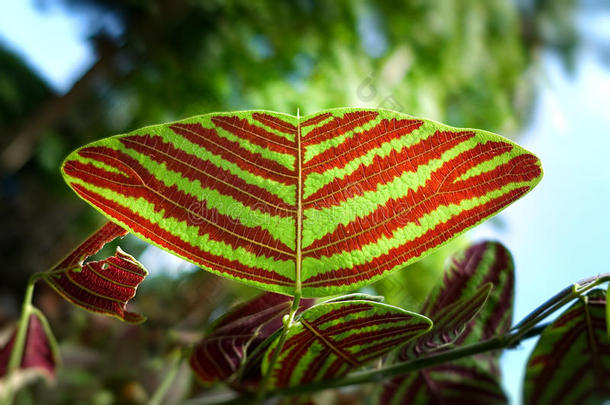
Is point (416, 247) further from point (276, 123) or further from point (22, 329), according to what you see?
point (22, 329)

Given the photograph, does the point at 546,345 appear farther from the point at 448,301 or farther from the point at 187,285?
the point at 187,285

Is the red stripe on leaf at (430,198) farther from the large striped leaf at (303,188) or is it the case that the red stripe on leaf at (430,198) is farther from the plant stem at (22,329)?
the plant stem at (22,329)

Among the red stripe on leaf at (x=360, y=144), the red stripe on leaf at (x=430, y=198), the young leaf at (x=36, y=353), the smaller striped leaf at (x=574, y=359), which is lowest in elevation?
the smaller striped leaf at (x=574, y=359)

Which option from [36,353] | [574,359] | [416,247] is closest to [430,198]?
[416,247]

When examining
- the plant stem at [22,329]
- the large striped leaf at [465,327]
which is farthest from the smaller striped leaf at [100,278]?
the large striped leaf at [465,327]

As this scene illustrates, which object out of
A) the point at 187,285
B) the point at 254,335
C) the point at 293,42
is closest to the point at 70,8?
the point at 293,42

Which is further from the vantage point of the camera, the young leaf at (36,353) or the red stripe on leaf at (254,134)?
the young leaf at (36,353)

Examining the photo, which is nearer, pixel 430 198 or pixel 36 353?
pixel 430 198
